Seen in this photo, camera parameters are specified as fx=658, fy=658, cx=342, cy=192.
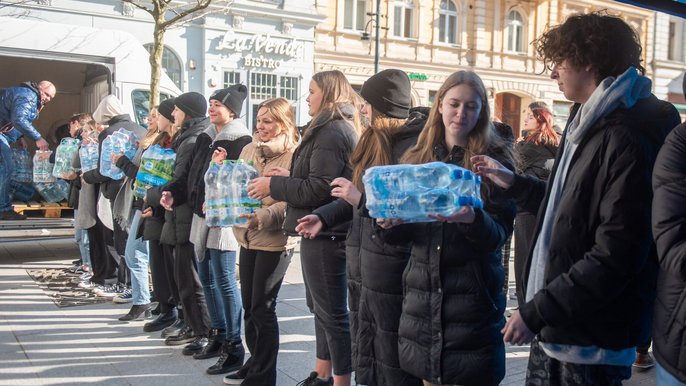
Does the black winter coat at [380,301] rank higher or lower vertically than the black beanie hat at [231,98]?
lower

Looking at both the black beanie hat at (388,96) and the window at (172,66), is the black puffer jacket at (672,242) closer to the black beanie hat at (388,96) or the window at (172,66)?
the black beanie hat at (388,96)

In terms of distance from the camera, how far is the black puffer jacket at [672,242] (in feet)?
6.64

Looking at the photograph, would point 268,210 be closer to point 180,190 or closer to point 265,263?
point 265,263

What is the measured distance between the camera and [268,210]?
4.37m

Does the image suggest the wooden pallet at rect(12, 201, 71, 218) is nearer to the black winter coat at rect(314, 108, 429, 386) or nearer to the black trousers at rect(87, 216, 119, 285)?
the black trousers at rect(87, 216, 119, 285)

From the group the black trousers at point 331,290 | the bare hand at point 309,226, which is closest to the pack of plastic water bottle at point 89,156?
the black trousers at point 331,290

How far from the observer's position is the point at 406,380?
298 centimetres

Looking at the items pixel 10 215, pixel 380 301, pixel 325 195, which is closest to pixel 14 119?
pixel 10 215

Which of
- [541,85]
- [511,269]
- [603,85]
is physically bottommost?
[511,269]

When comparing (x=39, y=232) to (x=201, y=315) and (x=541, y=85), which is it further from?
(x=541, y=85)

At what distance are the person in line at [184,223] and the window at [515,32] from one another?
26.9m

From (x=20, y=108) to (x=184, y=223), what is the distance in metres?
5.32

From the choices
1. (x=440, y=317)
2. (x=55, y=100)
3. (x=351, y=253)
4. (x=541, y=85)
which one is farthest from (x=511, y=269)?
(x=541, y=85)

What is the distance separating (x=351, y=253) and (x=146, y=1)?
758 inches
